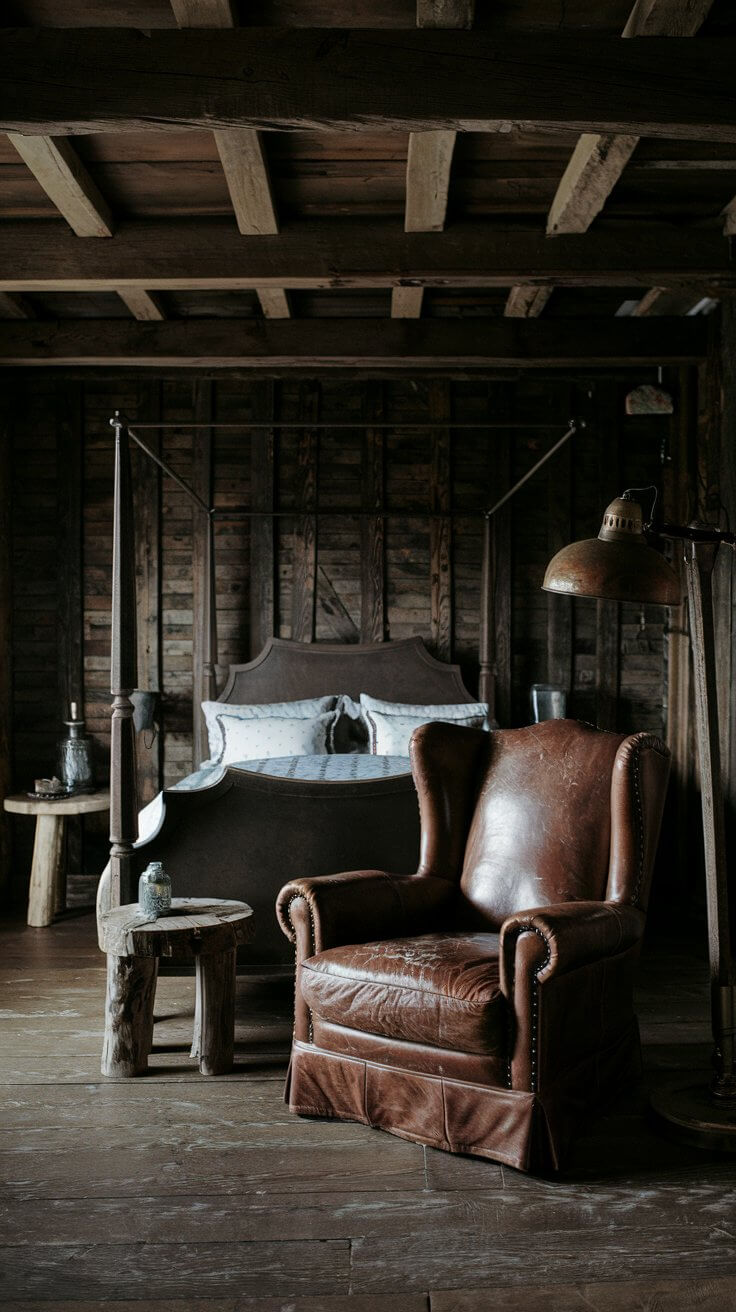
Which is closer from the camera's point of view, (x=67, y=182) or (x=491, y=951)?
(x=491, y=951)

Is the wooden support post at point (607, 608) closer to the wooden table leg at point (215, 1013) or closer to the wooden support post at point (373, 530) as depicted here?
the wooden support post at point (373, 530)

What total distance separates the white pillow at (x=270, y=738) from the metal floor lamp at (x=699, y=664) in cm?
246

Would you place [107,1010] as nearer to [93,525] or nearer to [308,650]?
[308,650]

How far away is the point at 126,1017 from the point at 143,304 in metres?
3.16

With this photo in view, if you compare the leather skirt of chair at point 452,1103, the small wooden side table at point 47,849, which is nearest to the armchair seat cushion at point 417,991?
the leather skirt of chair at point 452,1103

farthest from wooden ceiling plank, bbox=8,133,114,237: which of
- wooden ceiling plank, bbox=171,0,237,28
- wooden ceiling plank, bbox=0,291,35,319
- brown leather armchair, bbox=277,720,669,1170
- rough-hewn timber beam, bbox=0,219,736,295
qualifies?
brown leather armchair, bbox=277,720,669,1170

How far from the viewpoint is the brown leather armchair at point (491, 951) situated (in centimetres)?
265

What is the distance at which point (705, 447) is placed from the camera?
5203 mm

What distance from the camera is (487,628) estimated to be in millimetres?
5617

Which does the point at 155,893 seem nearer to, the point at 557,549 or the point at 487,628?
the point at 487,628

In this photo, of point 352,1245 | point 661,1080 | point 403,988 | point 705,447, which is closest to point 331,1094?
point 403,988

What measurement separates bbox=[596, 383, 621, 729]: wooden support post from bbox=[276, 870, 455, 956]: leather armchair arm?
278 cm

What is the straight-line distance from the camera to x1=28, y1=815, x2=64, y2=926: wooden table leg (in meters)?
5.18

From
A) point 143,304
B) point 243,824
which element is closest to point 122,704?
point 243,824
